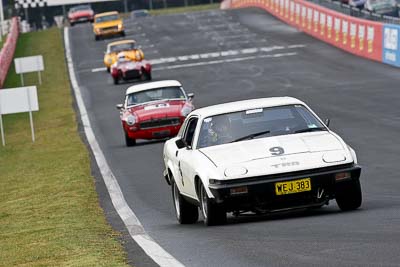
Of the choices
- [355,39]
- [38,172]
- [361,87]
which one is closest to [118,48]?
[355,39]

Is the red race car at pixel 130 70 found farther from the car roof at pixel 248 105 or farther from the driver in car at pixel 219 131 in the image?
the driver in car at pixel 219 131

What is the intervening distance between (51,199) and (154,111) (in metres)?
9.12

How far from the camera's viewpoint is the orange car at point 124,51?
159ft

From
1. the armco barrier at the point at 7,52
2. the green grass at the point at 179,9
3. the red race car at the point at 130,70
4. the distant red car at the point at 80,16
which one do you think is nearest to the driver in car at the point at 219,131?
the red race car at the point at 130,70

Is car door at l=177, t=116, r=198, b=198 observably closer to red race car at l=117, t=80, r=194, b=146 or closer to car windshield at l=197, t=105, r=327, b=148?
car windshield at l=197, t=105, r=327, b=148

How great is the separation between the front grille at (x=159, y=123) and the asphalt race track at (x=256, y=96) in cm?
47

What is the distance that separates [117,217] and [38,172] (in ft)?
29.9

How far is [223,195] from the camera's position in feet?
39.4

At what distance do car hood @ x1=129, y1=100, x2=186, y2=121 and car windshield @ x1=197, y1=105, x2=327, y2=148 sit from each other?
13602 mm

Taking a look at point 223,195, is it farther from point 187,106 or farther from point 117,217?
point 187,106

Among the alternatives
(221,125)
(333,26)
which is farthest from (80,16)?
(221,125)

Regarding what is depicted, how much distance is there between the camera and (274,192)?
39.3ft

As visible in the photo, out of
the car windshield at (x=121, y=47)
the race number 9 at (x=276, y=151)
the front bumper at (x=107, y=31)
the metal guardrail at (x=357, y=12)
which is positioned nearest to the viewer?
the race number 9 at (x=276, y=151)

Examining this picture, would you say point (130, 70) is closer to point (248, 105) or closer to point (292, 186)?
point (248, 105)
